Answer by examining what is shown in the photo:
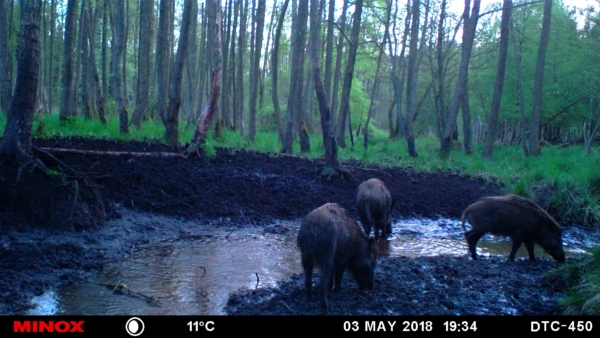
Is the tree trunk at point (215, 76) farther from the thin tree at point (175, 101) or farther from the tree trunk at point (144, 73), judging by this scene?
the tree trunk at point (144, 73)

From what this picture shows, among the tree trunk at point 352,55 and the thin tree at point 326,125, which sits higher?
the tree trunk at point 352,55

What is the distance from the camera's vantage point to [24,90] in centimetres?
865

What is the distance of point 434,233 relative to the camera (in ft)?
34.7

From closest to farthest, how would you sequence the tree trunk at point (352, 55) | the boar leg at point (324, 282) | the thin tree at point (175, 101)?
the boar leg at point (324, 282) < the thin tree at point (175, 101) < the tree trunk at point (352, 55)

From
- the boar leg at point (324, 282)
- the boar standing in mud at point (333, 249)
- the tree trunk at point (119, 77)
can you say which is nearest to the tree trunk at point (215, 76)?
the tree trunk at point (119, 77)

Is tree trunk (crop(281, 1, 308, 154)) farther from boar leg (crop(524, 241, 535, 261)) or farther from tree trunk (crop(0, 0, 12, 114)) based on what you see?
boar leg (crop(524, 241, 535, 261))

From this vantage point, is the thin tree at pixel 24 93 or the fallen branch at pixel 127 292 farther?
the thin tree at pixel 24 93

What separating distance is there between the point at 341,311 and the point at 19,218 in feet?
18.2
